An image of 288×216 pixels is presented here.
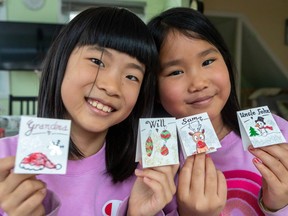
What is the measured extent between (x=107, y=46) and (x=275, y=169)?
0.49 metres

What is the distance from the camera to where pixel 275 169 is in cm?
71

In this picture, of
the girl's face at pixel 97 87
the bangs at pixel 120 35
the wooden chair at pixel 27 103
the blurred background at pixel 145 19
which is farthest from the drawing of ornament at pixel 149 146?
the blurred background at pixel 145 19

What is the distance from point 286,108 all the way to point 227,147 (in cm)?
322

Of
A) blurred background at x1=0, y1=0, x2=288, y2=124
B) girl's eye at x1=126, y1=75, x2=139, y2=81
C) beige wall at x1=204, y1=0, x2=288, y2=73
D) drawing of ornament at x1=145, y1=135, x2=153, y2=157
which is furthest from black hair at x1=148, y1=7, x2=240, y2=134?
beige wall at x1=204, y1=0, x2=288, y2=73

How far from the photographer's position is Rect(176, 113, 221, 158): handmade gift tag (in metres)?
0.68

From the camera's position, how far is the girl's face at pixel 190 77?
0.81 metres

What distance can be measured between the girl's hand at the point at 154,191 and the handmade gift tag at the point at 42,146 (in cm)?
19

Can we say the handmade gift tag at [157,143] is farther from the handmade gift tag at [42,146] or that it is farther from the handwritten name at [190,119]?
the handmade gift tag at [42,146]

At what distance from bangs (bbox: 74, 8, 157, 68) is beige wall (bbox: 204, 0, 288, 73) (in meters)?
3.82

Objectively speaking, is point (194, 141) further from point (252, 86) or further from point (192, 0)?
point (252, 86)

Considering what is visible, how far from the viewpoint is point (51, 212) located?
621 mm

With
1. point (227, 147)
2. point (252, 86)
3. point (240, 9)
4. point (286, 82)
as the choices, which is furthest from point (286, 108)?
point (227, 147)

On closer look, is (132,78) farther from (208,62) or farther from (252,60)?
(252,60)

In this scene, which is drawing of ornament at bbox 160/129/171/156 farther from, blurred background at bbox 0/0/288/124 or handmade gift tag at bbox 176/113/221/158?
blurred background at bbox 0/0/288/124
